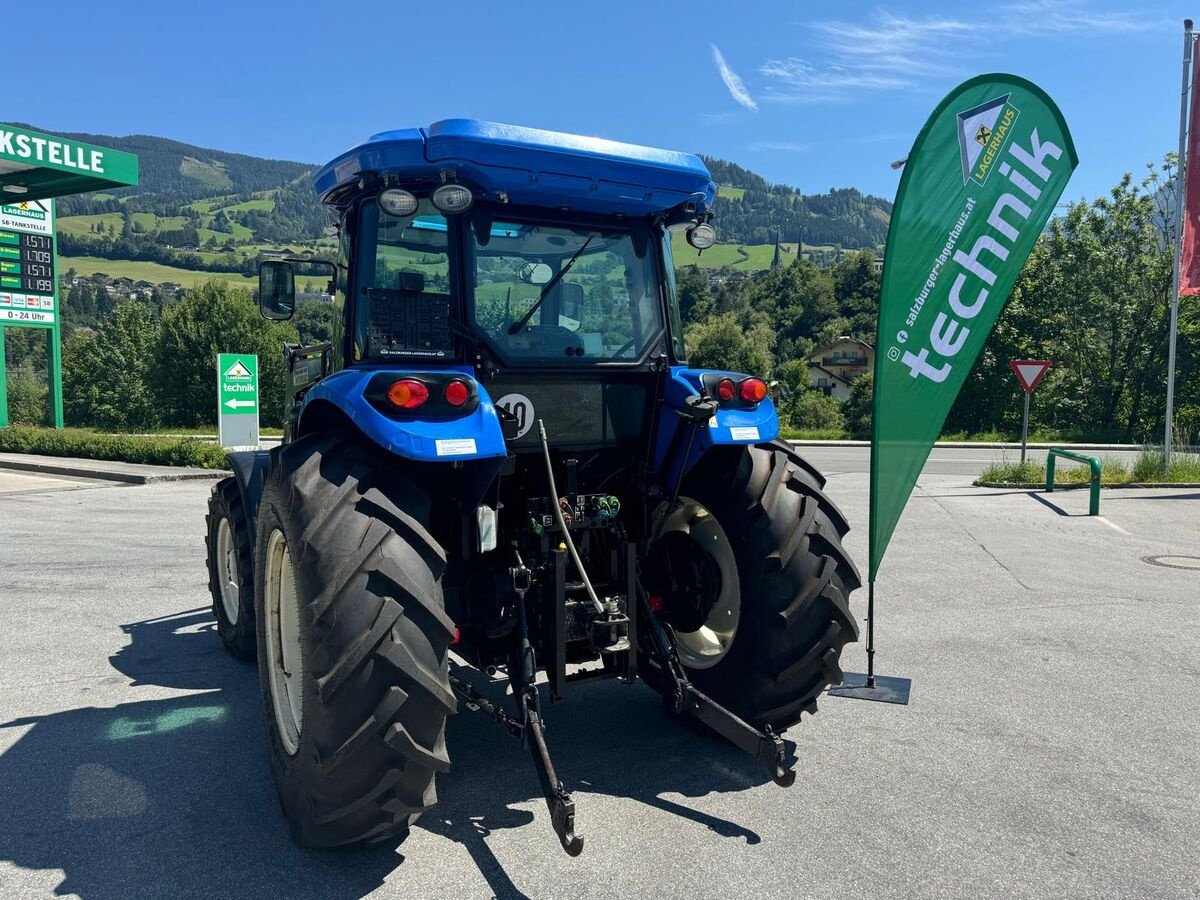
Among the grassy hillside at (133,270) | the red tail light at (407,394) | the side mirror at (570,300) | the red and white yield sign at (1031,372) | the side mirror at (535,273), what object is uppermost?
the grassy hillside at (133,270)

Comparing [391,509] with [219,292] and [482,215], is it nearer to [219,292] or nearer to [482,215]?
[482,215]

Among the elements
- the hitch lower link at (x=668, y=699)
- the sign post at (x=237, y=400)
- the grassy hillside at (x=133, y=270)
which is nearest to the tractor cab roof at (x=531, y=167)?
the hitch lower link at (x=668, y=699)

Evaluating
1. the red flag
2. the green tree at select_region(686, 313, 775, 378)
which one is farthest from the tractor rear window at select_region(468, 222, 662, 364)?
the green tree at select_region(686, 313, 775, 378)

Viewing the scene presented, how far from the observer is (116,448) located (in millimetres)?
18828

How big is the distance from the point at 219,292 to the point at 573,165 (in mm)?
58208

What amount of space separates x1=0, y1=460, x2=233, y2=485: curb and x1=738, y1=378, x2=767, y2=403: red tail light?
14.2 meters

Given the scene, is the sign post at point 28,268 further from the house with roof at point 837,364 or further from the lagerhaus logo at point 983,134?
the house with roof at point 837,364

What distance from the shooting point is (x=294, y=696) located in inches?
140

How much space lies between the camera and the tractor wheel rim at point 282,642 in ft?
11.4

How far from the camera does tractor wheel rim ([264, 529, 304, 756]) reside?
3.49 metres

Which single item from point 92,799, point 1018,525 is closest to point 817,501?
point 92,799

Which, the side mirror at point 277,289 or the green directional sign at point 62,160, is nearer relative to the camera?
the side mirror at point 277,289

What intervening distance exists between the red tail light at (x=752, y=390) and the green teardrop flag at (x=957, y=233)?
84cm

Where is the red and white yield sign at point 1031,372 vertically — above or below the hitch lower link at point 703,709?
above
